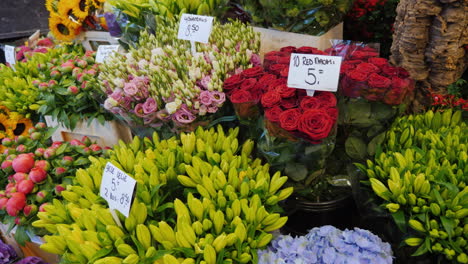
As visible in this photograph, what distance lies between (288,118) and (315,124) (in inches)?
3.1

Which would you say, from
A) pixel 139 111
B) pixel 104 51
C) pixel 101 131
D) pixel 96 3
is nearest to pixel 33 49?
pixel 96 3

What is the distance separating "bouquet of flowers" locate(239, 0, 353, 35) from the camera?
1.41 m

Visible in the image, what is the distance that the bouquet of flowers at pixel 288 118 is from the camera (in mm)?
986

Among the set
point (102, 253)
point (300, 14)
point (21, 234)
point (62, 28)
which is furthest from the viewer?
point (62, 28)

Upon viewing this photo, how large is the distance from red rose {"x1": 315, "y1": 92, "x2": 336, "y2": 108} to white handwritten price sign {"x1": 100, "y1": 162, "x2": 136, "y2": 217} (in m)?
0.57

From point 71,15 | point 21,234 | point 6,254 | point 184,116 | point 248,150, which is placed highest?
point 71,15

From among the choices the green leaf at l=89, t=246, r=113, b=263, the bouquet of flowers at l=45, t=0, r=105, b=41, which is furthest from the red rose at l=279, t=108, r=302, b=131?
the bouquet of flowers at l=45, t=0, r=105, b=41

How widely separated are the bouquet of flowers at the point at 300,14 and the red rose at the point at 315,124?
0.60 metres

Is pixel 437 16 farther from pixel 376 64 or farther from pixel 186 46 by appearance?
pixel 186 46

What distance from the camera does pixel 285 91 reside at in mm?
1090

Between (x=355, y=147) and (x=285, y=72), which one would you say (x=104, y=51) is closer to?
(x=285, y=72)

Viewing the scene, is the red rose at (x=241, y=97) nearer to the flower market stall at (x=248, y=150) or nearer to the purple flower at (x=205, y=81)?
the flower market stall at (x=248, y=150)

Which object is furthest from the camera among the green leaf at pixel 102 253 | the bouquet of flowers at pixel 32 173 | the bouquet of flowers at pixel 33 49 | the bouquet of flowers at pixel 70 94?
the bouquet of flowers at pixel 33 49

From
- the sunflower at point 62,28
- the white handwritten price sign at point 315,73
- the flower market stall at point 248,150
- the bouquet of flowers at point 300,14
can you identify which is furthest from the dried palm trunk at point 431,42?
the sunflower at point 62,28
